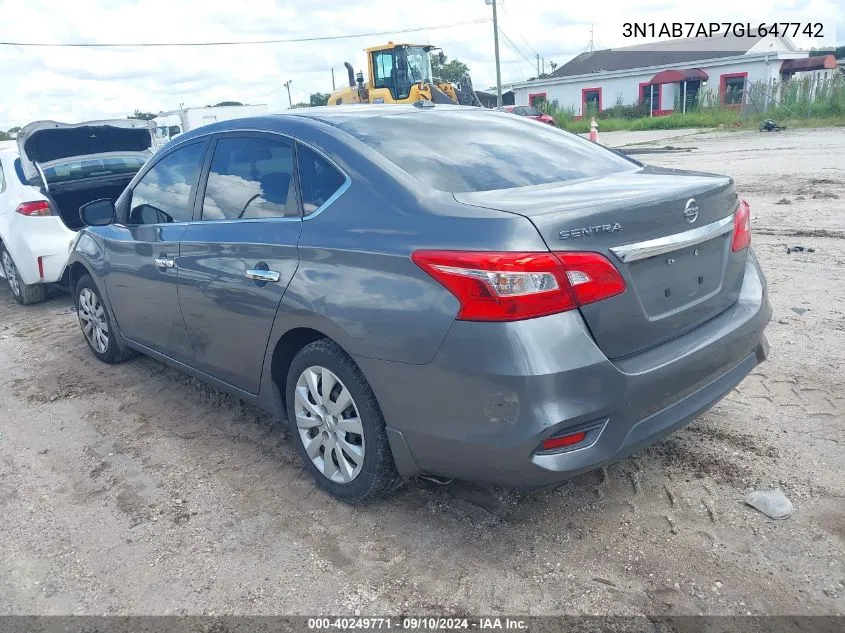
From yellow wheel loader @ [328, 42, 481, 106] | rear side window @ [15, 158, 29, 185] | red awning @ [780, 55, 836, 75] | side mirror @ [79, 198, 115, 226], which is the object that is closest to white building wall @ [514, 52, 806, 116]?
red awning @ [780, 55, 836, 75]

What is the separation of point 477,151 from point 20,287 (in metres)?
6.04

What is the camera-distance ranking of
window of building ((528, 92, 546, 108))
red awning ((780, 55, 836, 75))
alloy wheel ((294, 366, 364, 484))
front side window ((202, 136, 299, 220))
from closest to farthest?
1. alloy wheel ((294, 366, 364, 484))
2. front side window ((202, 136, 299, 220))
3. red awning ((780, 55, 836, 75))
4. window of building ((528, 92, 546, 108))

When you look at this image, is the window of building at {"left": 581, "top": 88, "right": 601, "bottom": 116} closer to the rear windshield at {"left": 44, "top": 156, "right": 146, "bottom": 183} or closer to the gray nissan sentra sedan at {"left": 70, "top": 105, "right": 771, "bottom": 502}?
the rear windshield at {"left": 44, "top": 156, "right": 146, "bottom": 183}

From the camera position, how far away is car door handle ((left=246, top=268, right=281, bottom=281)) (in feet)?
10.6

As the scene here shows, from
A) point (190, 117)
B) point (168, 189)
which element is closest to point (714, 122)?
point (190, 117)

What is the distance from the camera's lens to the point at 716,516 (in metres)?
2.93

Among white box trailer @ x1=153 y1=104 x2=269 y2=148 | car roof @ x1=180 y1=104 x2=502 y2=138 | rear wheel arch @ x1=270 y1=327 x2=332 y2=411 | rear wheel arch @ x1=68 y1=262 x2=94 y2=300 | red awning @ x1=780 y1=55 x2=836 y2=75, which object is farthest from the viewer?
red awning @ x1=780 y1=55 x2=836 y2=75

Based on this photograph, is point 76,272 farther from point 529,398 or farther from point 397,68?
point 397,68

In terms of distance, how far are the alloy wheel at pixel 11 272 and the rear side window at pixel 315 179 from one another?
536 cm

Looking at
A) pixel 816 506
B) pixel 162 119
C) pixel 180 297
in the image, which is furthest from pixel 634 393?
pixel 162 119

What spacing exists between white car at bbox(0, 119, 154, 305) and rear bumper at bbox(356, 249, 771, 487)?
495 centimetres

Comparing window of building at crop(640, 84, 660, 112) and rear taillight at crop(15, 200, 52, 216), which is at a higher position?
rear taillight at crop(15, 200, 52, 216)

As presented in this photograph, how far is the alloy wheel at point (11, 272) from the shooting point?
7.37 m

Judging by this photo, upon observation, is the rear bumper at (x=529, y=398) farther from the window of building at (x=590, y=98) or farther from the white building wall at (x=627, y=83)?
the window of building at (x=590, y=98)
